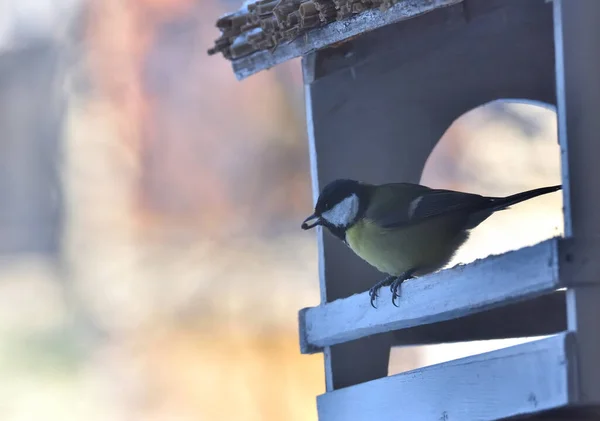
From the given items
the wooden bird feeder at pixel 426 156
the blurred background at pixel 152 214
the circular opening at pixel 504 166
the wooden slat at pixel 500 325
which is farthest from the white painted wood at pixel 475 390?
the blurred background at pixel 152 214

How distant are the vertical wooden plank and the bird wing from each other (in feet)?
0.86

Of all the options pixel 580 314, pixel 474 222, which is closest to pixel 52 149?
pixel 474 222

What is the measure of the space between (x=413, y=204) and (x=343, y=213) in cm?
13

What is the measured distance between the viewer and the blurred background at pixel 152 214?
216cm

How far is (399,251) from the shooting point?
1.29 m

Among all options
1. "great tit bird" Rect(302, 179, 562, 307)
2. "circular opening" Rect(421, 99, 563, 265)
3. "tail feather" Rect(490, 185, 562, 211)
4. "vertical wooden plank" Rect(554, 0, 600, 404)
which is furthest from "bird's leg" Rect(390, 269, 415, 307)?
"circular opening" Rect(421, 99, 563, 265)

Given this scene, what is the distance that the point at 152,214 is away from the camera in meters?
2.25

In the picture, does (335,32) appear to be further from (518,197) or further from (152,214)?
(152,214)

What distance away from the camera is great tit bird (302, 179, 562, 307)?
48.3 inches

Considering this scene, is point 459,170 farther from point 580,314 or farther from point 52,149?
point 580,314

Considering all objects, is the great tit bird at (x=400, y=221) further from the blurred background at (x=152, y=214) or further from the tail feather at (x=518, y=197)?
the blurred background at (x=152, y=214)

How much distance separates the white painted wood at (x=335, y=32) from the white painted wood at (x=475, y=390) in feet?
1.27

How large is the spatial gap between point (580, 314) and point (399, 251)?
396mm

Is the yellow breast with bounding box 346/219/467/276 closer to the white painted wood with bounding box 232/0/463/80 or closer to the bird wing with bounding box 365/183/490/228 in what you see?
the bird wing with bounding box 365/183/490/228
